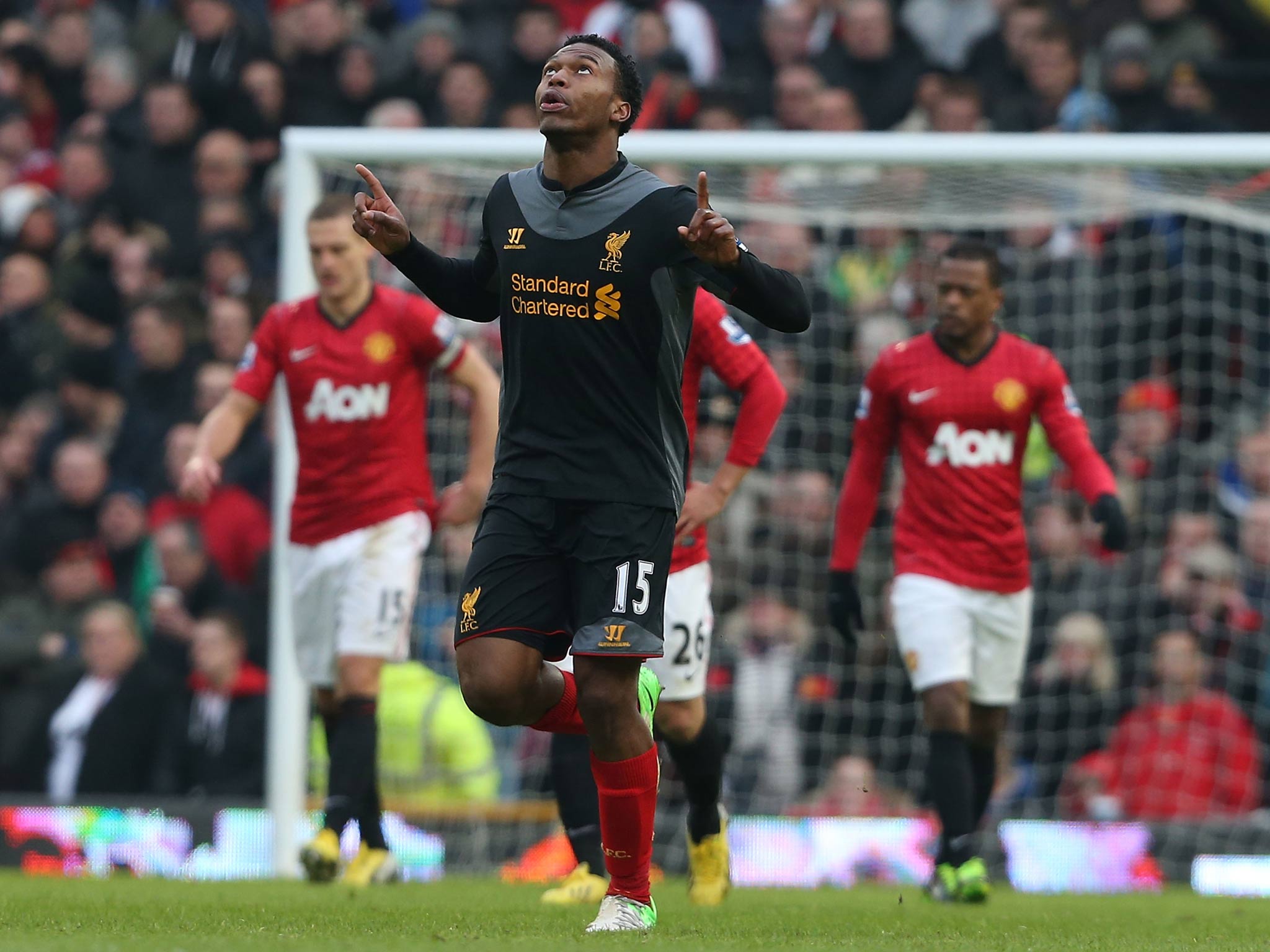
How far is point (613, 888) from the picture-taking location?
16.8ft

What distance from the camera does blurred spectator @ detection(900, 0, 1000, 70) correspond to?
12.6m

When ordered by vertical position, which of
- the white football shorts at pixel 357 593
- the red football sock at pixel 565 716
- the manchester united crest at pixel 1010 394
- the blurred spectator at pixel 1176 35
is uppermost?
the blurred spectator at pixel 1176 35

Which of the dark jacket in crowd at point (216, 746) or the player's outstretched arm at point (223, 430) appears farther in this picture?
the dark jacket in crowd at point (216, 746)

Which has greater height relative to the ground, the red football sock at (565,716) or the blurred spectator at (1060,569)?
the blurred spectator at (1060,569)

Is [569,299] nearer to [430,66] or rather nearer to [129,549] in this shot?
[129,549]

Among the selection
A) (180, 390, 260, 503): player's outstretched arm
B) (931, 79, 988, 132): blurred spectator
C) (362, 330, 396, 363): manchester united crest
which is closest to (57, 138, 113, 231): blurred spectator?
(931, 79, 988, 132): blurred spectator

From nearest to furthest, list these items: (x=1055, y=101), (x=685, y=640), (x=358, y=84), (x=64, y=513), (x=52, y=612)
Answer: (x=685, y=640)
(x=52, y=612)
(x=64, y=513)
(x=1055, y=101)
(x=358, y=84)

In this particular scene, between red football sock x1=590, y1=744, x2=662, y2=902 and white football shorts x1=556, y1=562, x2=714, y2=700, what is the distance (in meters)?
1.77

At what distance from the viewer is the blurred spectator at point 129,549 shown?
11539mm

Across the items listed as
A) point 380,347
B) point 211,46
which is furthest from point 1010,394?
point 211,46

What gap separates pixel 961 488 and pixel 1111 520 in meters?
0.61

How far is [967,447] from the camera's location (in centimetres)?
740

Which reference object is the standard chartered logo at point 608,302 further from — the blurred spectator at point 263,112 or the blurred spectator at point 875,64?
the blurred spectator at point 263,112

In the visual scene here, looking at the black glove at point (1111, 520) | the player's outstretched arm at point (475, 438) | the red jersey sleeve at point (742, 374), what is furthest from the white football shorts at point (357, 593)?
the black glove at point (1111, 520)
